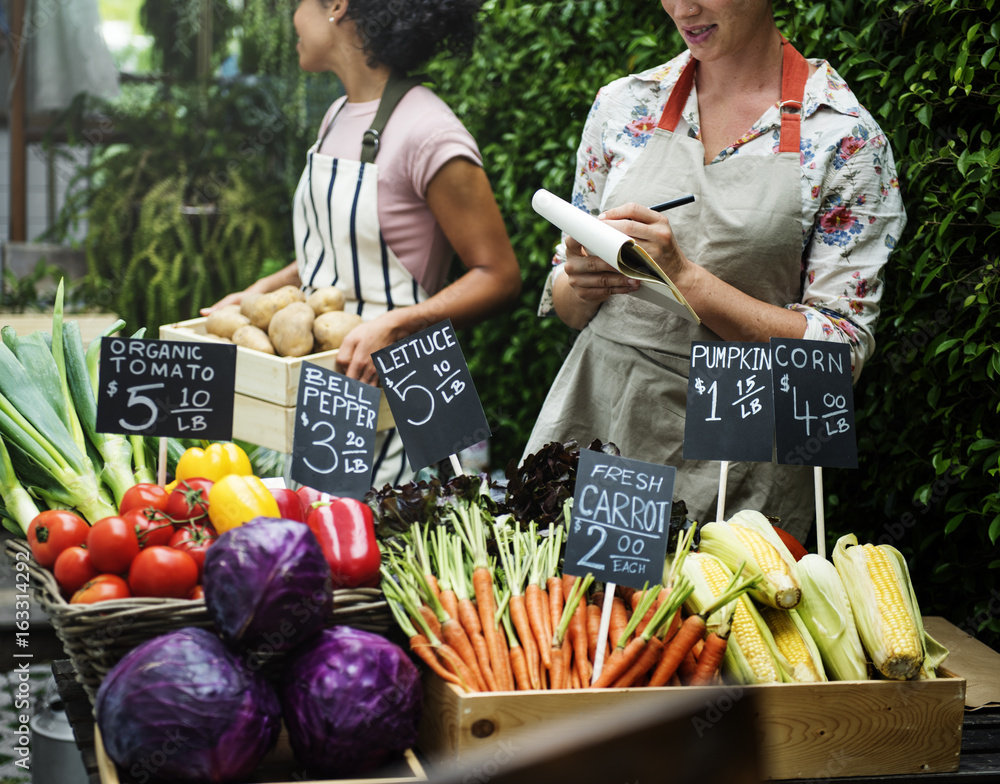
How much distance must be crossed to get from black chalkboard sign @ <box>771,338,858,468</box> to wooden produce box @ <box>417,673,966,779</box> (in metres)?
0.42

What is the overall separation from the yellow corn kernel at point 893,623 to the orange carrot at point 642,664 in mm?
335

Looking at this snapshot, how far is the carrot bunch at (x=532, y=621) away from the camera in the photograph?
1.25 metres

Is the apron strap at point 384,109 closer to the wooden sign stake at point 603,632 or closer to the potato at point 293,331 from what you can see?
the potato at point 293,331

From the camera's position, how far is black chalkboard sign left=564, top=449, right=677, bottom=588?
4.39 ft

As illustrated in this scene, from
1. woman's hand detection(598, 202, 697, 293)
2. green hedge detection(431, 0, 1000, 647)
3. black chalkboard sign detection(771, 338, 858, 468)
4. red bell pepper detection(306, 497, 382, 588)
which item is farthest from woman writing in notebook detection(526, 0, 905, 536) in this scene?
red bell pepper detection(306, 497, 382, 588)

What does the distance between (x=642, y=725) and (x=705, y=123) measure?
135cm

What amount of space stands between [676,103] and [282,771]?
4.77ft

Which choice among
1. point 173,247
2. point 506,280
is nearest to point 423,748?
point 506,280

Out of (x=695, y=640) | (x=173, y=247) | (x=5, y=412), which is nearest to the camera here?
(x=695, y=640)

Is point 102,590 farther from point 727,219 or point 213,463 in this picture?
point 727,219

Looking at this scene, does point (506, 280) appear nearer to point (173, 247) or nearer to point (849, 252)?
point (849, 252)

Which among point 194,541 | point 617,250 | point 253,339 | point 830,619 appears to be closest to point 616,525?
point 830,619

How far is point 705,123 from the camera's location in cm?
194

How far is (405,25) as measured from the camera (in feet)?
8.15
